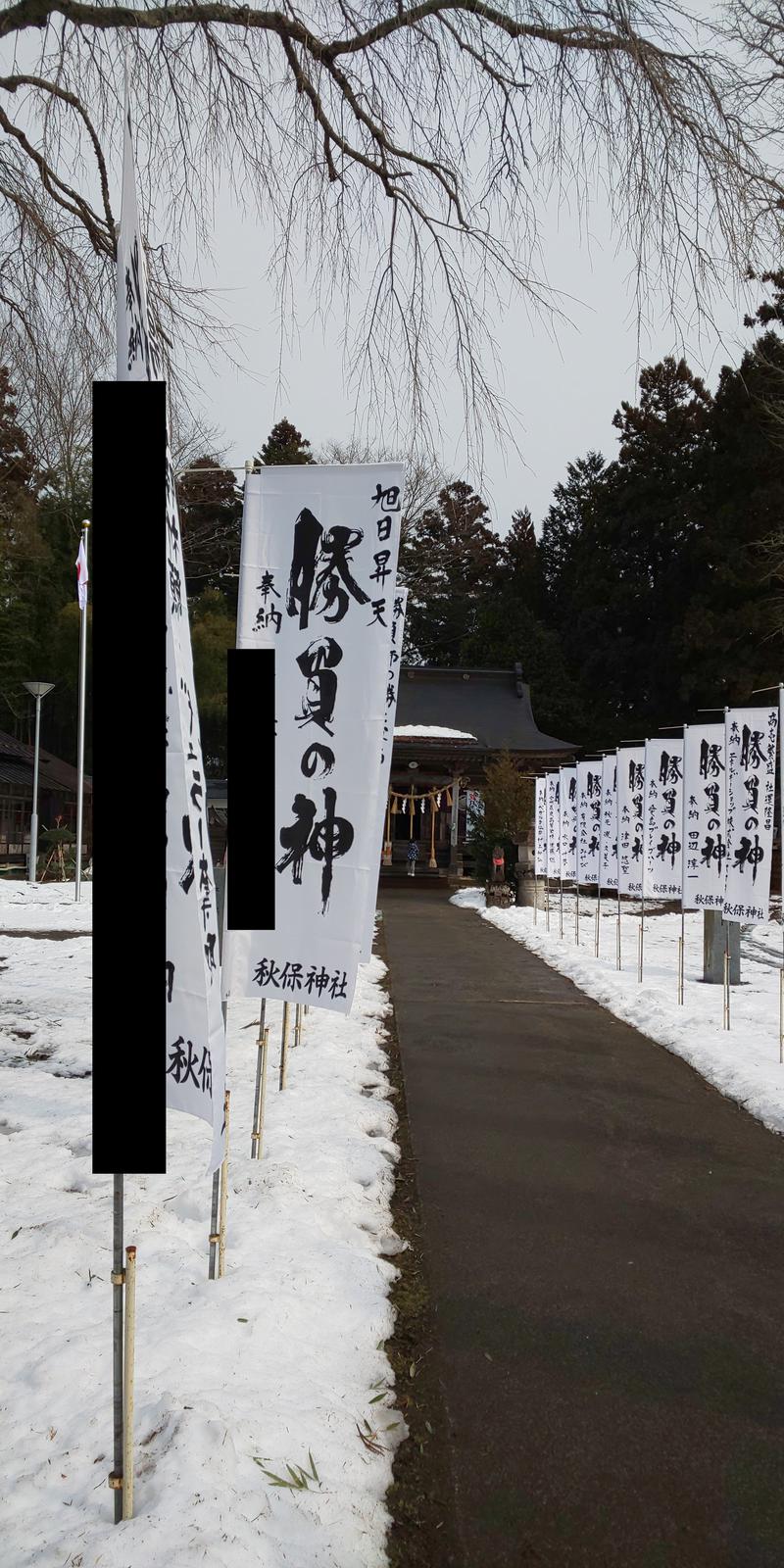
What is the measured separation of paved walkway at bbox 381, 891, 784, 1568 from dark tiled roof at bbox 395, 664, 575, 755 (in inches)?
864

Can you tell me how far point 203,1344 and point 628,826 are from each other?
1048cm

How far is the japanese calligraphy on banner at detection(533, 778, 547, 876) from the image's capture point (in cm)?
1891

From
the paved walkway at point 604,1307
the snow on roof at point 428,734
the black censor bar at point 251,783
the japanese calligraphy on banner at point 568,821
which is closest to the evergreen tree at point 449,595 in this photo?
the snow on roof at point 428,734

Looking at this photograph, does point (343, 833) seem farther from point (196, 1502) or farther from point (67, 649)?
point (67, 649)

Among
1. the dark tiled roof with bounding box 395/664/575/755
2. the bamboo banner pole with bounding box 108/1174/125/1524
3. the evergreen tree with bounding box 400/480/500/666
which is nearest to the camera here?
the bamboo banner pole with bounding box 108/1174/125/1524

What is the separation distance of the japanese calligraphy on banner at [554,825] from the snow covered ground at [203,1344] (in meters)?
12.1

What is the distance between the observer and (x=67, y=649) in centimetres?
2612

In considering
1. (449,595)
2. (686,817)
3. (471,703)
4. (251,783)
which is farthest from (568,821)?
(449,595)

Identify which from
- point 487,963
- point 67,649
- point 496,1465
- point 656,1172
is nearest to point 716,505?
point 67,649

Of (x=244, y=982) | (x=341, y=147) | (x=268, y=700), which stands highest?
(x=341, y=147)

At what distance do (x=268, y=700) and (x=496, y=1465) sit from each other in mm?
2282

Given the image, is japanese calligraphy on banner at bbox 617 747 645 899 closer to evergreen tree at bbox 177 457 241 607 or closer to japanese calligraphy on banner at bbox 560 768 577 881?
japanese calligraphy on banner at bbox 560 768 577 881

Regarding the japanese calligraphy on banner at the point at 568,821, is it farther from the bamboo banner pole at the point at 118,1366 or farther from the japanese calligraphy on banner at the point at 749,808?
the bamboo banner pole at the point at 118,1366

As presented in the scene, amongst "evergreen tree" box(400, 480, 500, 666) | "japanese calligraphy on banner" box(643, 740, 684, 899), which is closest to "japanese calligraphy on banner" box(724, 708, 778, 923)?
"japanese calligraphy on banner" box(643, 740, 684, 899)
